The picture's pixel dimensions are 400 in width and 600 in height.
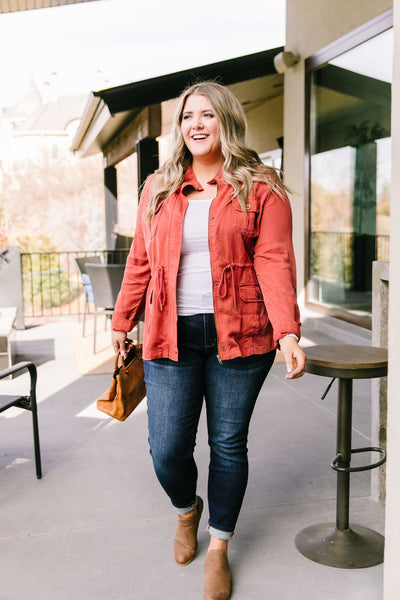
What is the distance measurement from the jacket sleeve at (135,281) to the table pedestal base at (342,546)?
42.8 inches

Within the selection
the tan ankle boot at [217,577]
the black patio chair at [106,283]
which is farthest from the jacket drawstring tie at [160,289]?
the black patio chair at [106,283]

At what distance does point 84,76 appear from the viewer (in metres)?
47.6

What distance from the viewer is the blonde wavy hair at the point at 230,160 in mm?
1937

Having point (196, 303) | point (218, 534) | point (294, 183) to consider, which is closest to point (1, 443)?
point (218, 534)

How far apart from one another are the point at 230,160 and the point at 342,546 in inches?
58.3

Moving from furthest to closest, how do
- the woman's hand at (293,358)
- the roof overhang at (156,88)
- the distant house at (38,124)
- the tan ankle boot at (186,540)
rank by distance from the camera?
the distant house at (38,124) < the roof overhang at (156,88) < the tan ankle boot at (186,540) < the woman's hand at (293,358)

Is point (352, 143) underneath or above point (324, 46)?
underneath

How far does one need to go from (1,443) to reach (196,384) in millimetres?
1933

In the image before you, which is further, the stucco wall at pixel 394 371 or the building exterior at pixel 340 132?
the building exterior at pixel 340 132

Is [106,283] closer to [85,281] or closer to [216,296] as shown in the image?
[85,281]

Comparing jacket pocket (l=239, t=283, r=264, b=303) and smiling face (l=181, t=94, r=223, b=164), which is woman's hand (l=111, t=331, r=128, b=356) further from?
smiling face (l=181, t=94, r=223, b=164)

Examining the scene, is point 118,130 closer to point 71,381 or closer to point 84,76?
point 71,381

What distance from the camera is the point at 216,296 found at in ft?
6.17

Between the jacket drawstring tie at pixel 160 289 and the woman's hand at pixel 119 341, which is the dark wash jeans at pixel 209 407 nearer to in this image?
the jacket drawstring tie at pixel 160 289
